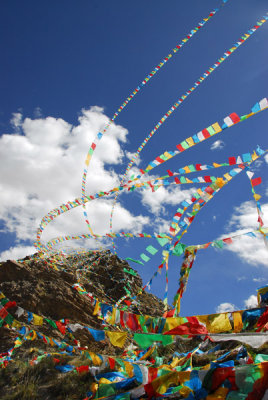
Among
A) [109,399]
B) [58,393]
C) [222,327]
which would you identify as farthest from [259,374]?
[58,393]

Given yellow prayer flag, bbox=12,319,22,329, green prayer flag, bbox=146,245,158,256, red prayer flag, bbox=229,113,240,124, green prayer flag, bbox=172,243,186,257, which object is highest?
red prayer flag, bbox=229,113,240,124

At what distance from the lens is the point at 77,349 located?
28.0 ft

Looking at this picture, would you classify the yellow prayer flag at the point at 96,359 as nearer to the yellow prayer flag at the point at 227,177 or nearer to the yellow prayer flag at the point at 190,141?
the yellow prayer flag at the point at 227,177

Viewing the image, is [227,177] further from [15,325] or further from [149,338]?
[15,325]

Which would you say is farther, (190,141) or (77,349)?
(77,349)

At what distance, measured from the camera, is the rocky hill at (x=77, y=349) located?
450cm

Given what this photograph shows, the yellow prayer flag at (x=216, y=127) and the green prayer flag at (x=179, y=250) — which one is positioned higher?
the yellow prayer flag at (x=216, y=127)

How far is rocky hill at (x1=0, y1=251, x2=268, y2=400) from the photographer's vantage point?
4496 mm

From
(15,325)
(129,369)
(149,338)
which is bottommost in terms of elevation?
(129,369)

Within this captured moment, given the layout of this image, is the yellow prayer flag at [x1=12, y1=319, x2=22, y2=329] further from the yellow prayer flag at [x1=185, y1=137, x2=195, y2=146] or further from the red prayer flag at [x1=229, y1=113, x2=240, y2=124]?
the red prayer flag at [x1=229, y1=113, x2=240, y2=124]

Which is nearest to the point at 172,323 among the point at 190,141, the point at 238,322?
the point at 238,322


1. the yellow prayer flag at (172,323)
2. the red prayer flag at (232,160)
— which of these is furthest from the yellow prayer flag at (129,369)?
the red prayer flag at (232,160)

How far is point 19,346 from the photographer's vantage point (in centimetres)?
959

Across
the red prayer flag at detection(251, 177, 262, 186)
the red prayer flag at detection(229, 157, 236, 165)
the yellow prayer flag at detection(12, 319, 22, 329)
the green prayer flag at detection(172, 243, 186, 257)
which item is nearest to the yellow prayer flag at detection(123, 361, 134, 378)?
the green prayer flag at detection(172, 243, 186, 257)
